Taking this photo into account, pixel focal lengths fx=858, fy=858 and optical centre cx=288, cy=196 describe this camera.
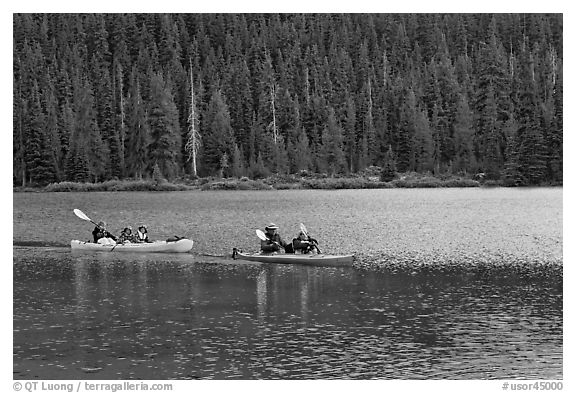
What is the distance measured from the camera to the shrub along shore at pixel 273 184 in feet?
Result: 282

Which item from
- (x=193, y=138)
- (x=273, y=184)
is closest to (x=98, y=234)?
(x=273, y=184)

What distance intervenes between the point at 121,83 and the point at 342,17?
3570 cm

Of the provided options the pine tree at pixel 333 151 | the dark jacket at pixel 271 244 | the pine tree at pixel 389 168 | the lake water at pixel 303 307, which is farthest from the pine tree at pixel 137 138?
the dark jacket at pixel 271 244

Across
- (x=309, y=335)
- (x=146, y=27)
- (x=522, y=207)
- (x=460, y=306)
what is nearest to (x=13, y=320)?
(x=309, y=335)

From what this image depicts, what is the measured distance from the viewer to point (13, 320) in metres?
23.3

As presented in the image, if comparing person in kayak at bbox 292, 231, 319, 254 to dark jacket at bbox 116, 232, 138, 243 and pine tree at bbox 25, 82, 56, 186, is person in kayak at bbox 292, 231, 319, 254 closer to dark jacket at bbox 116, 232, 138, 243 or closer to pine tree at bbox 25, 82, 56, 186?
dark jacket at bbox 116, 232, 138, 243

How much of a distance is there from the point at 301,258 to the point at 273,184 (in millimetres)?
55312

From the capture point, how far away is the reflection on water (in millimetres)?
18750

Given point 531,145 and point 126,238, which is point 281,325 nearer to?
point 126,238

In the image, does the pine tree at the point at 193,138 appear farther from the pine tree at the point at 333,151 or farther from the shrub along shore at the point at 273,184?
the pine tree at the point at 333,151

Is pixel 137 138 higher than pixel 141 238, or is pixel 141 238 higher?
pixel 137 138

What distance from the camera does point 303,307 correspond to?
24.6 meters

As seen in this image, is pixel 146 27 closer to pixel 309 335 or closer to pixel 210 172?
pixel 210 172

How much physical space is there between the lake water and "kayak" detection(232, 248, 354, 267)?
1.70ft
